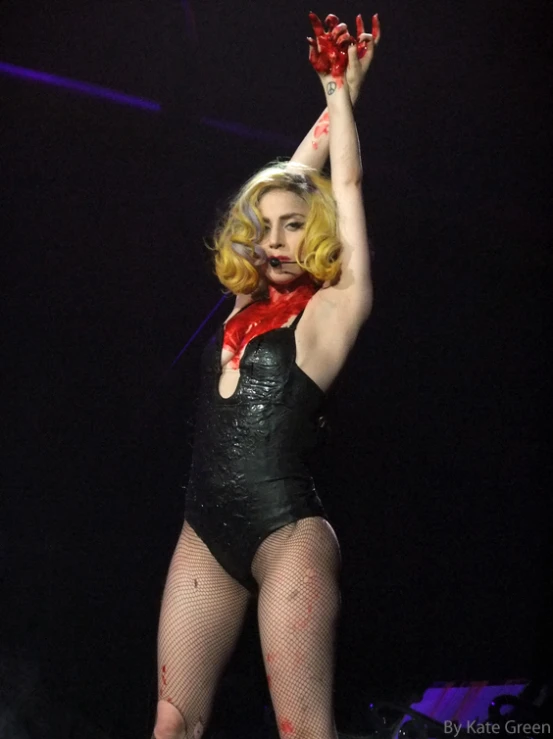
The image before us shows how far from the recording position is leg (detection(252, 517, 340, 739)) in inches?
62.2

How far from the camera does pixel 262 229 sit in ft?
6.29

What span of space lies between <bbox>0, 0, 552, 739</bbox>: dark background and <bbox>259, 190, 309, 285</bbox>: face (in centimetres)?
64

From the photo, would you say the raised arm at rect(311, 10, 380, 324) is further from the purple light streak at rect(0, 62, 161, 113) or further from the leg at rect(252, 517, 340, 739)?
the purple light streak at rect(0, 62, 161, 113)

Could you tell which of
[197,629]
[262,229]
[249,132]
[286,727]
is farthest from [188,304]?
[286,727]

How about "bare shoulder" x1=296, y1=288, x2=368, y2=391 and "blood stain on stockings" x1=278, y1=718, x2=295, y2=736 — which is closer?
"blood stain on stockings" x1=278, y1=718, x2=295, y2=736

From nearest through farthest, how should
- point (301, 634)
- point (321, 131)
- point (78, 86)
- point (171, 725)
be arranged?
point (301, 634) → point (171, 725) → point (321, 131) → point (78, 86)

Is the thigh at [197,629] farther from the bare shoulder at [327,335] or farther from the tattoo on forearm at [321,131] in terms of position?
the tattoo on forearm at [321,131]

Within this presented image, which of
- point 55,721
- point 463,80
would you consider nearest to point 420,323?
point 463,80

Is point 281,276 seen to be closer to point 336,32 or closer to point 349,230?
point 349,230

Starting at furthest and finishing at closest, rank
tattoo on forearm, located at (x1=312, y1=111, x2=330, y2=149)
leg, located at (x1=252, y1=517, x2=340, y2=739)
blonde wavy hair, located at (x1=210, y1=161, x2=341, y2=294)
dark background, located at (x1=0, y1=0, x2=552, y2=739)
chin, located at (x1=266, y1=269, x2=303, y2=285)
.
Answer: dark background, located at (x1=0, y1=0, x2=552, y2=739), tattoo on forearm, located at (x1=312, y1=111, x2=330, y2=149), chin, located at (x1=266, y1=269, x2=303, y2=285), blonde wavy hair, located at (x1=210, y1=161, x2=341, y2=294), leg, located at (x1=252, y1=517, x2=340, y2=739)

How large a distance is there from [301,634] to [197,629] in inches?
11.4

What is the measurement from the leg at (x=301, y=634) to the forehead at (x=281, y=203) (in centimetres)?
76

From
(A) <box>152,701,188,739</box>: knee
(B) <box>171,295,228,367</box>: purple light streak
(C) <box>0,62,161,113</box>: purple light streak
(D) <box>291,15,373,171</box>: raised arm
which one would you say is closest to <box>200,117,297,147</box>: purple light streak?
(C) <box>0,62,161,113</box>: purple light streak

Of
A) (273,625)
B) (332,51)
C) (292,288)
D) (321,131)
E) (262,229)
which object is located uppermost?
(332,51)
